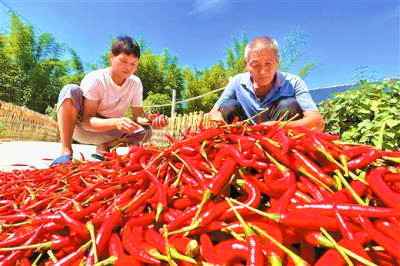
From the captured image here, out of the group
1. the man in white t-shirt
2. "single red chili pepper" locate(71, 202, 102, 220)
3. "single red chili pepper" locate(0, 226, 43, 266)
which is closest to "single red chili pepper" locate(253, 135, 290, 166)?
"single red chili pepper" locate(71, 202, 102, 220)

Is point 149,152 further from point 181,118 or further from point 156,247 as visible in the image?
point 181,118

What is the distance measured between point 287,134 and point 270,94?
1.90 m

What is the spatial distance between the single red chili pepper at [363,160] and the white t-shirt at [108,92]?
287 centimetres

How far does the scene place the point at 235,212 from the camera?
2.96 feet

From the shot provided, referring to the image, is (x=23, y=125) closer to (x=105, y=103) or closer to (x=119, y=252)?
(x=105, y=103)

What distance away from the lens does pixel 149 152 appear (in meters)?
1.54

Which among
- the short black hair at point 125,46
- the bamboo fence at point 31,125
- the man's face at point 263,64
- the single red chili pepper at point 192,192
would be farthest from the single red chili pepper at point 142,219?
the bamboo fence at point 31,125

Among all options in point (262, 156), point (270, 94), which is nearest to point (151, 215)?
point (262, 156)

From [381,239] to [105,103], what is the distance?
3165mm

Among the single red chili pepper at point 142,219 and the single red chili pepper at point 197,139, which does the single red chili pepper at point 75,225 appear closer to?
the single red chili pepper at point 142,219

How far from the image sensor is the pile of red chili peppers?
2.75ft

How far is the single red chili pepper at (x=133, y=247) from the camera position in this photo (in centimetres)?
90

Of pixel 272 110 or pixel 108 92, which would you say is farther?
pixel 108 92

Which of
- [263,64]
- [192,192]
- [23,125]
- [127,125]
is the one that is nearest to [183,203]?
[192,192]
